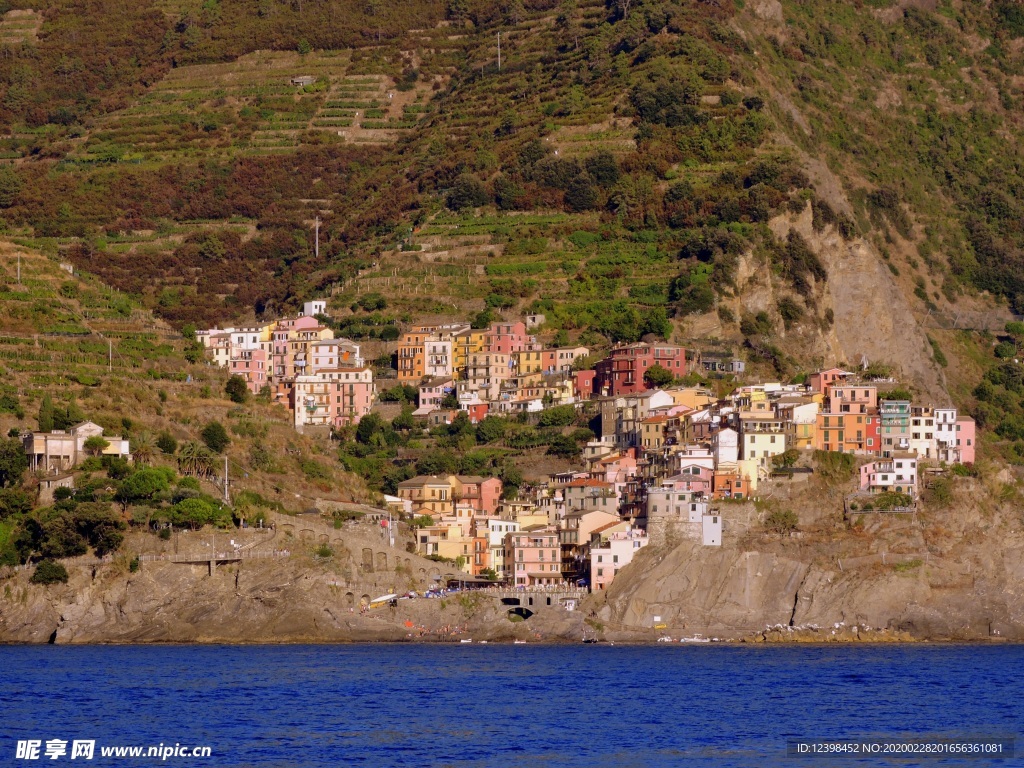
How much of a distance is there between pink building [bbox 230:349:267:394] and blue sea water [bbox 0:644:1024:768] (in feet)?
117

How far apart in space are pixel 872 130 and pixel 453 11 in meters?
43.1

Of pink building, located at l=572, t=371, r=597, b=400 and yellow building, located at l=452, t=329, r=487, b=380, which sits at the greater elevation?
yellow building, located at l=452, t=329, r=487, b=380

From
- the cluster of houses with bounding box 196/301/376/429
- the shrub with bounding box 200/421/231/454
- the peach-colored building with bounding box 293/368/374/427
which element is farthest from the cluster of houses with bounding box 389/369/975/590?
the cluster of houses with bounding box 196/301/376/429

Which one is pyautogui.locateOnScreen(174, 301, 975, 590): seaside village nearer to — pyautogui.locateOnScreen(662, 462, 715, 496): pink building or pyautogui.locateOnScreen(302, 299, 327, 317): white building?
pyautogui.locateOnScreen(662, 462, 715, 496): pink building

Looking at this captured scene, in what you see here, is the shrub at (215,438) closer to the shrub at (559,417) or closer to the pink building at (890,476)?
the shrub at (559,417)

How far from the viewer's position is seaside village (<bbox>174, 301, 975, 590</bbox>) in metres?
112

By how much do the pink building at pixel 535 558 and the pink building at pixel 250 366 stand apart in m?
27.6

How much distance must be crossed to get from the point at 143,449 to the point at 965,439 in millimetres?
42017

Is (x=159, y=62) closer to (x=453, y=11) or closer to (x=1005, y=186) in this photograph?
(x=453, y=11)

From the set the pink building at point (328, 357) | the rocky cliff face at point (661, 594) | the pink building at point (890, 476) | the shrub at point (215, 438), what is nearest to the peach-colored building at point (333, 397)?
the pink building at point (328, 357)

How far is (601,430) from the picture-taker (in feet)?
414

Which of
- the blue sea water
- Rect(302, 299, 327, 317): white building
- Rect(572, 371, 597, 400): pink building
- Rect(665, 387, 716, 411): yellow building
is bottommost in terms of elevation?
the blue sea water

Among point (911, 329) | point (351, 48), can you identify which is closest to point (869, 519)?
point (911, 329)

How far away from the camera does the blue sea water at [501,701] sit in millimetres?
66812
